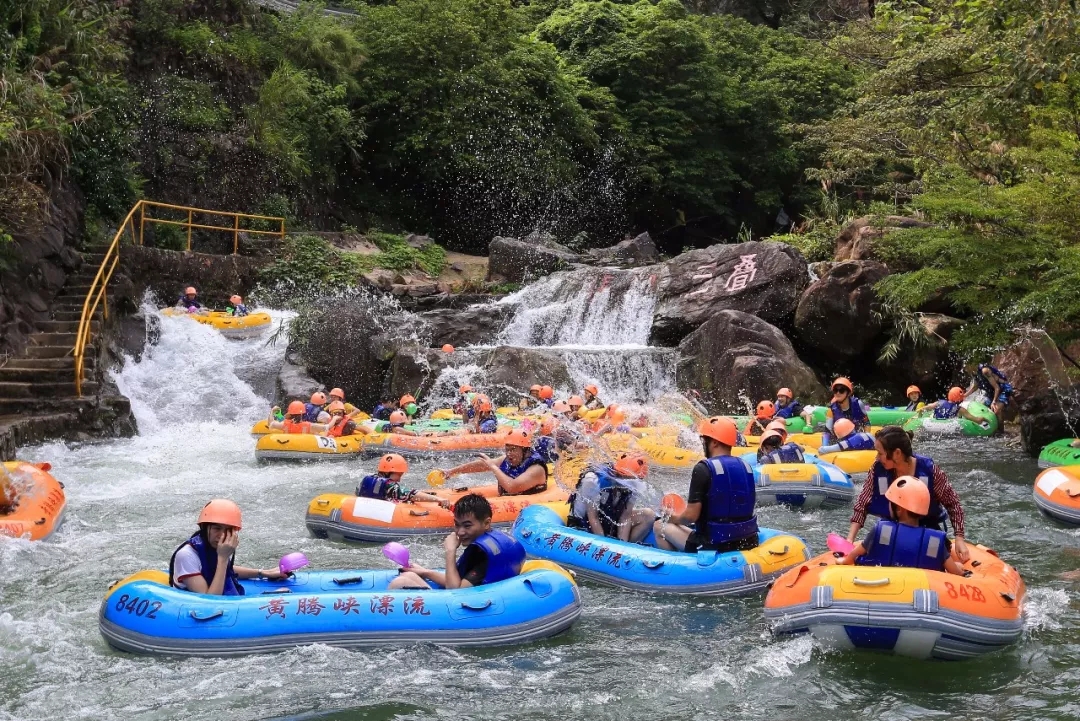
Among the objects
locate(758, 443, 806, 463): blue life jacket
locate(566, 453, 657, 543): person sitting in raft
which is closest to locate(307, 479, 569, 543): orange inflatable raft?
locate(566, 453, 657, 543): person sitting in raft

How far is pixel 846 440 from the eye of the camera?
11.9 m

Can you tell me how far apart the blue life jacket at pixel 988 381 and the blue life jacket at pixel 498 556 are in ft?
33.7

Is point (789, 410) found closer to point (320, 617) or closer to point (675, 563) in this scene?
point (675, 563)

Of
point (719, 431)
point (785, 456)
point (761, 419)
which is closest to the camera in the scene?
point (719, 431)

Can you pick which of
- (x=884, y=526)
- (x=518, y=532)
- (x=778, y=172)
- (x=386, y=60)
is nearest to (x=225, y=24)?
(x=386, y=60)

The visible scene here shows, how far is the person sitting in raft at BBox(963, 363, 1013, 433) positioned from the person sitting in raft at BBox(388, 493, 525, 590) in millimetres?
10295

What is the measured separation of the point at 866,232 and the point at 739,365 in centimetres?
443

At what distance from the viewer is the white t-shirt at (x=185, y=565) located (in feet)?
20.4

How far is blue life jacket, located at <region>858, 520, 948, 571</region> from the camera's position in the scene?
586 cm

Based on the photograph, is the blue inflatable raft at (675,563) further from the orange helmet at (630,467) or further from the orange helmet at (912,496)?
the orange helmet at (912,496)

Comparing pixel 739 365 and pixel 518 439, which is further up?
pixel 518 439

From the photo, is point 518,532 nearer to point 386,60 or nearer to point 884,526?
point 884,526

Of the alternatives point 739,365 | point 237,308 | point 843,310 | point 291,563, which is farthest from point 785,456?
point 237,308

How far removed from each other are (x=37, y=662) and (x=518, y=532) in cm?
367
